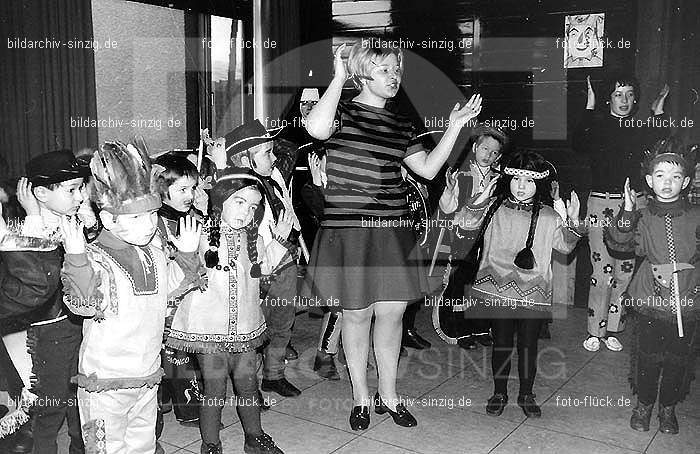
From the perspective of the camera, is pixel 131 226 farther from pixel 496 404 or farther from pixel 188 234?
pixel 496 404

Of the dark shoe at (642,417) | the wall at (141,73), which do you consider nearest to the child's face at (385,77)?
the dark shoe at (642,417)

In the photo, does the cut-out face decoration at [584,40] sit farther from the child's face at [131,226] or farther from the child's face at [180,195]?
the child's face at [131,226]

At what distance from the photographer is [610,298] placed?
3957 mm

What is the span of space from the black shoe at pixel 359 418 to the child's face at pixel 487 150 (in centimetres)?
154

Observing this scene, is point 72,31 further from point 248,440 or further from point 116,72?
point 248,440

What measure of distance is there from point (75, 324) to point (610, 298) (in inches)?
112

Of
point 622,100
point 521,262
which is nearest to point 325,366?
point 521,262

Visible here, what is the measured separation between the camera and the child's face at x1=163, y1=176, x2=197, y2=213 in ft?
8.15

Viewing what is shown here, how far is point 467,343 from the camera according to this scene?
4008 mm

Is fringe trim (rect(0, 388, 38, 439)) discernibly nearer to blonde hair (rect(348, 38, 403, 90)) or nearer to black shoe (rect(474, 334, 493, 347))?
blonde hair (rect(348, 38, 403, 90))

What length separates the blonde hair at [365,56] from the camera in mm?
2648

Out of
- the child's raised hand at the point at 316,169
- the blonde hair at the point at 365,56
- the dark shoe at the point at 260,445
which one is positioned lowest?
the dark shoe at the point at 260,445

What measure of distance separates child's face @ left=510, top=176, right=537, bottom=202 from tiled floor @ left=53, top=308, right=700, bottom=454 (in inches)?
36.9

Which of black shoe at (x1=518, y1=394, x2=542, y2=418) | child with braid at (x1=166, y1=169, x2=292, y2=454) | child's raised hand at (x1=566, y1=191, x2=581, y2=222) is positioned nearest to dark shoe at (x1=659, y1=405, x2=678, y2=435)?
black shoe at (x1=518, y1=394, x2=542, y2=418)
